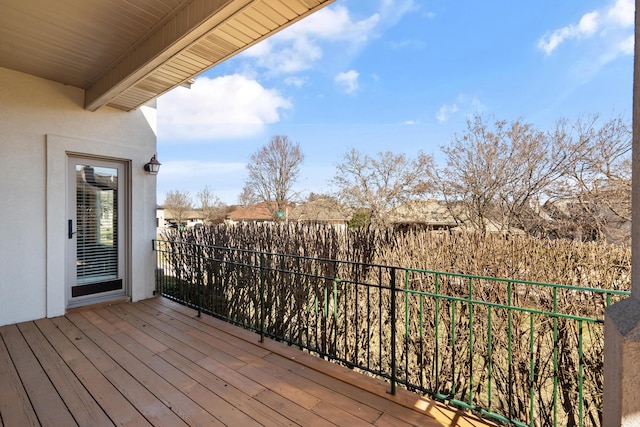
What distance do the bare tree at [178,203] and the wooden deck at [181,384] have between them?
2283cm

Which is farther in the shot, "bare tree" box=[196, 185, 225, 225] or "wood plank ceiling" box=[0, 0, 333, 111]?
"bare tree" box=[196, 185, 225, 225]

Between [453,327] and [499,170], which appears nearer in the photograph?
[453,327]

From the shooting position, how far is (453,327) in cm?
204

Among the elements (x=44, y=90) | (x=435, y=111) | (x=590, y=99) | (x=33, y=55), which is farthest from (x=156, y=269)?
(x=435, y=111)

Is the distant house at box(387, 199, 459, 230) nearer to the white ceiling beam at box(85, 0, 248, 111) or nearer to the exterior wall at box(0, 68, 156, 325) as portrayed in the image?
the white ceiling beam at box(85, 0, 248, 111)

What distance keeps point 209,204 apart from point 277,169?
7.77 m

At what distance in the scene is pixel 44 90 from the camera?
11.5 feet

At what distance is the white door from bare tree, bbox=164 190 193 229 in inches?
852

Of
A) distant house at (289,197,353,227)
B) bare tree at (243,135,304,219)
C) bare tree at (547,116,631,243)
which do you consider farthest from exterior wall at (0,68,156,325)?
bare tree at (243,135,304,219)

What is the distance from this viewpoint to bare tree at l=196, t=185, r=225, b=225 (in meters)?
24.9

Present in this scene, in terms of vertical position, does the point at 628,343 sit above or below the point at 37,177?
below

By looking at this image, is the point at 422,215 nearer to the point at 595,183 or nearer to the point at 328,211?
the point at 328,211

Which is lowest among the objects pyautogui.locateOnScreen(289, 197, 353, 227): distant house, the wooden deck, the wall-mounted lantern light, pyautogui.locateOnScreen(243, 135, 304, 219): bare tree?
the wooden deck

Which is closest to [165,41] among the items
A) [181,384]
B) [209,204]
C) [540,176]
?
[181,384]
